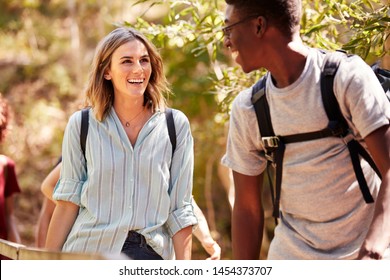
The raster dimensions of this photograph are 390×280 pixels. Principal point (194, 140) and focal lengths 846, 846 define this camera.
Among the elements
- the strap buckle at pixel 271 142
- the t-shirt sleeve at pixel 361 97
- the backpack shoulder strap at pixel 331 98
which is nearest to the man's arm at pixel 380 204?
the t-shirt sleeve at pixel 361 97

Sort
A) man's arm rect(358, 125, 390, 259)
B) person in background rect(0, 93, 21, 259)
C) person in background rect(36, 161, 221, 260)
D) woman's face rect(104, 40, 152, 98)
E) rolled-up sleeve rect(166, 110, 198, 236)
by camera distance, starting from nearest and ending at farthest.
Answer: man's arm rect(358, 125, 390, 259)
rolled-up sleeve rect(166, 110, 198, 236)
woman's face rect(104, 40, 152, 98)
person in background rect(36, 161, 221, 260)
person in background rect(0, 93, 21, 259)

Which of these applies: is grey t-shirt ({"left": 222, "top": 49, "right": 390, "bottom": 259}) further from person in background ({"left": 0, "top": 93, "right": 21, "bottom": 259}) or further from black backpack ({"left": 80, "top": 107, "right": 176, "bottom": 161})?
person in background ({"left": 0, "top": 93, "right": 21, "bottom": 259})

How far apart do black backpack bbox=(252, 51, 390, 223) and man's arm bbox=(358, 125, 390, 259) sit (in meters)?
0.14

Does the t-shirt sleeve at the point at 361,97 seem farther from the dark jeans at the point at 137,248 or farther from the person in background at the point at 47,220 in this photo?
the person in background at the point at 47,220

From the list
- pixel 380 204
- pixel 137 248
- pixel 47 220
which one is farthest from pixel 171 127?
pixel 47 220

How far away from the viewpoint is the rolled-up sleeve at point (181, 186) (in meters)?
4.02

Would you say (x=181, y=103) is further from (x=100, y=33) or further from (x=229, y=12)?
(x=229, y=12)

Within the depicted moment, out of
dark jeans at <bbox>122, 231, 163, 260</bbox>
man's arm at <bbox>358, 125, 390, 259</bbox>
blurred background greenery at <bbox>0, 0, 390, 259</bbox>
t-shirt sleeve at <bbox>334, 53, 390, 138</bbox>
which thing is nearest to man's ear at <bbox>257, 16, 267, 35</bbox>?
t-shirt sleeve at <bbox>334, 53, 390, 138</bbox>

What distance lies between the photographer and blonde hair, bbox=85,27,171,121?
165 inches

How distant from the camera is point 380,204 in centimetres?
287

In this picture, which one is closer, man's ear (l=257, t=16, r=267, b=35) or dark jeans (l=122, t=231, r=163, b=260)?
man's ear (l=257, t=16, r=267, b=35)

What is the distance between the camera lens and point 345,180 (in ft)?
10.3

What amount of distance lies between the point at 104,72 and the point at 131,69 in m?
0.19

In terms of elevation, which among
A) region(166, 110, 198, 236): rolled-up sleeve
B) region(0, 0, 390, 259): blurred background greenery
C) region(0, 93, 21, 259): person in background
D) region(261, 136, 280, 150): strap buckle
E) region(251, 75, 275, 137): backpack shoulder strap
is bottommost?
region(0, 0, 390, 259): blurred background greenery
